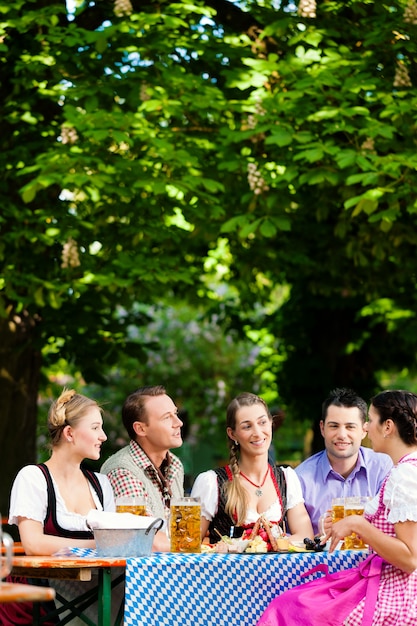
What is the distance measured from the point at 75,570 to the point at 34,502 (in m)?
0.61

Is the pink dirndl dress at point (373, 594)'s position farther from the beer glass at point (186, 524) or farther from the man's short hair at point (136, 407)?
the man's short hair at point (136, 407)

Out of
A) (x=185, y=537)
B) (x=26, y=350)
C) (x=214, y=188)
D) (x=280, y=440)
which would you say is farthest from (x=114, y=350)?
(x=280, y=440)

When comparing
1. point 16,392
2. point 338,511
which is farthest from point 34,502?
point 16,392

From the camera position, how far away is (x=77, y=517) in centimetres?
505

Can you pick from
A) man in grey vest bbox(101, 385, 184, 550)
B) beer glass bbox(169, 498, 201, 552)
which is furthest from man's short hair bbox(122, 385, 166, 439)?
beer glass bbox(169, 498, 201, 552)

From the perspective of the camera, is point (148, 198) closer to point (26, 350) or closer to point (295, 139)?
point (295, 139)

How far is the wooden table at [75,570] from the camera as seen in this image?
169 inches

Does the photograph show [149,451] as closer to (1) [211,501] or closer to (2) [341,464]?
(1) [211,501]

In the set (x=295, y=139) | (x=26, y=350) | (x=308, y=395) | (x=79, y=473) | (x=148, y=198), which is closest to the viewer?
(x=79, y=473)

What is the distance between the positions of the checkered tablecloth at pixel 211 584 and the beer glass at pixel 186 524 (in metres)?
0.17

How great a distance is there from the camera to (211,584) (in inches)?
182

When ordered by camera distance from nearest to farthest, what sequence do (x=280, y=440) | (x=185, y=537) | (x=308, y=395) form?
(x=185, y=537), (x=308, y=395), (x=280, y=440)

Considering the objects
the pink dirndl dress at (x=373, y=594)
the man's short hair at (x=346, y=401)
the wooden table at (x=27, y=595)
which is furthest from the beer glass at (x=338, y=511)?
the wooden table at (x=27, y=595)

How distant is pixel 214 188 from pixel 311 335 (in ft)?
21.1
